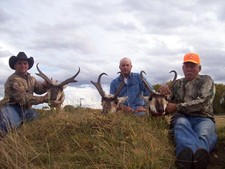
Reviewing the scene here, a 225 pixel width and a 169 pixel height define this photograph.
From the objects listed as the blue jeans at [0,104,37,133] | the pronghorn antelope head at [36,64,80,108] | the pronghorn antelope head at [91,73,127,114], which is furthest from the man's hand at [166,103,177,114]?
the blue jeans at [0,104,37,133]

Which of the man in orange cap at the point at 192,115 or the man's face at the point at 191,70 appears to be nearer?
the man in orange cap at the point at 192,115

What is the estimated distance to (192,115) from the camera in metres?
7.96

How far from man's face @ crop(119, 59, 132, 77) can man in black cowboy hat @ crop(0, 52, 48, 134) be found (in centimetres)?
221

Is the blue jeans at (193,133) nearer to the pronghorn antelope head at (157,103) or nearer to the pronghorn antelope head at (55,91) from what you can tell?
the pronghorn antelope head at (157,103)

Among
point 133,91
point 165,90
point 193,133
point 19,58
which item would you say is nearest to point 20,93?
point 19,58

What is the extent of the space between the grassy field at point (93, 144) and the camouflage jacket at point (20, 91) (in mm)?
1232

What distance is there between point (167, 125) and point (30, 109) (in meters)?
3.80

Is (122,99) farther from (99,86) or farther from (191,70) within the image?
(191,70)

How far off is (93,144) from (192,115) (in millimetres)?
2332

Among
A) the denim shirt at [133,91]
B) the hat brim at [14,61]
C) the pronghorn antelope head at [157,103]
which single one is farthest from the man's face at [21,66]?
the pronghorn antelope head at [157,103]

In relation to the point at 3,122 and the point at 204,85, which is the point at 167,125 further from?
the point at 3,122

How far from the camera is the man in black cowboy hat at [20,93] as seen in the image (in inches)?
368

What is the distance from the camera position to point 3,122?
892cm

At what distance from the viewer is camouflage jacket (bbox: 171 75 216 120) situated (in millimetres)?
7836
